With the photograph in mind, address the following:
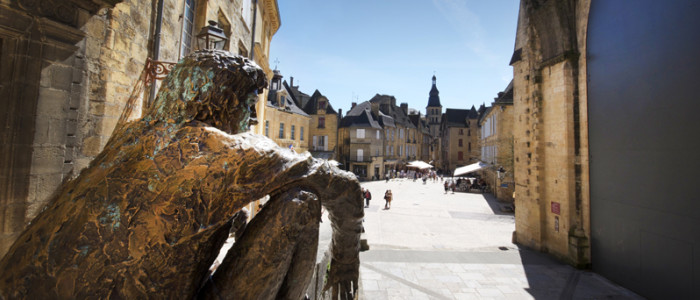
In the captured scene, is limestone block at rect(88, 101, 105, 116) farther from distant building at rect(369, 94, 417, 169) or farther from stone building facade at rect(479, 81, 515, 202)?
distant building at rect(369, 94, 417, 169)

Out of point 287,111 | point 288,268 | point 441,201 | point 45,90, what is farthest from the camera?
point 287,111

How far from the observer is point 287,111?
26.2 meters

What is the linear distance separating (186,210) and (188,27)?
697 centimetres

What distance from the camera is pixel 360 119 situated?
3769 cm

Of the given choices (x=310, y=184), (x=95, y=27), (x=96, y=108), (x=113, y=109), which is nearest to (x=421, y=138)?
(x=113, y=109)

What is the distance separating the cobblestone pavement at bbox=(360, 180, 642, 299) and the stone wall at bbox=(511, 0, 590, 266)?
0.90 meters

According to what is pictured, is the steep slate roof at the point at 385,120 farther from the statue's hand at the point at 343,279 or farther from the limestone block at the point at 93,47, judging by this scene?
the statue's hand at the point at 343,279

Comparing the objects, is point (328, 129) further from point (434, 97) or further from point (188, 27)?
point (434, 97)

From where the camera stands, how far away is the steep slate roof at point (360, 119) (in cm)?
3731

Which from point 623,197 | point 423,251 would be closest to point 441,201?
point 423,251

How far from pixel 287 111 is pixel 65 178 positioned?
22.9 meters

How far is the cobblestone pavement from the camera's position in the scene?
Result: 272 inches

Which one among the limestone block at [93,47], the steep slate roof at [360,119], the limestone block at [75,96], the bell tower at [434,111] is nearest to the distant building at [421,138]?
the bell tower at [434,111]

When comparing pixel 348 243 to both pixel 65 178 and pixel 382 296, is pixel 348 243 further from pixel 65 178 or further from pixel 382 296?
pixel 382 296
